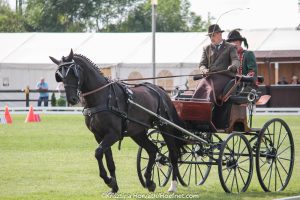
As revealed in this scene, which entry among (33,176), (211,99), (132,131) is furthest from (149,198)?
(33,176)

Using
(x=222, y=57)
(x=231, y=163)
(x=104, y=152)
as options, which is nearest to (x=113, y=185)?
(x=104, y=152)

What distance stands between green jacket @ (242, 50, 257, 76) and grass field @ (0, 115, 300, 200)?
70.2 inches

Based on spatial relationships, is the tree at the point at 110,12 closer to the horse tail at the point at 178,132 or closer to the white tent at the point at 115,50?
the white tent at the point at 115,50

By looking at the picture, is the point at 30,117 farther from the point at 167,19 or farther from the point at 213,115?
the point at 167,19

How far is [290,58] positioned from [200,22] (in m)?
43.5

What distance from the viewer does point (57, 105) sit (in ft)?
128

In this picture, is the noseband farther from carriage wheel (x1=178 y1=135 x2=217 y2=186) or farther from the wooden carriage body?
carriage wheel (x1=178 y1=135 x2=217 y2=186)

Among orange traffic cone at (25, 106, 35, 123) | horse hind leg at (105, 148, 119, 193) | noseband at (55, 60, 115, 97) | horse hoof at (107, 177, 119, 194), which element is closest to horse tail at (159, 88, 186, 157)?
horse hind leg at (105, 148, 119, 193)

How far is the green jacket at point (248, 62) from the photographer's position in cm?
1334

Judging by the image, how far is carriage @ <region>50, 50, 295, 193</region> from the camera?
11.6m

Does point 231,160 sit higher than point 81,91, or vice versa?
point 81,91

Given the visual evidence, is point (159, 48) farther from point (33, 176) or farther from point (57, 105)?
point (33, 176)

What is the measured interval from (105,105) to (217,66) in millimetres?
2070

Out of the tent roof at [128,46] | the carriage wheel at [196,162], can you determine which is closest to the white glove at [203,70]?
the carriage wheel at [196,162]
